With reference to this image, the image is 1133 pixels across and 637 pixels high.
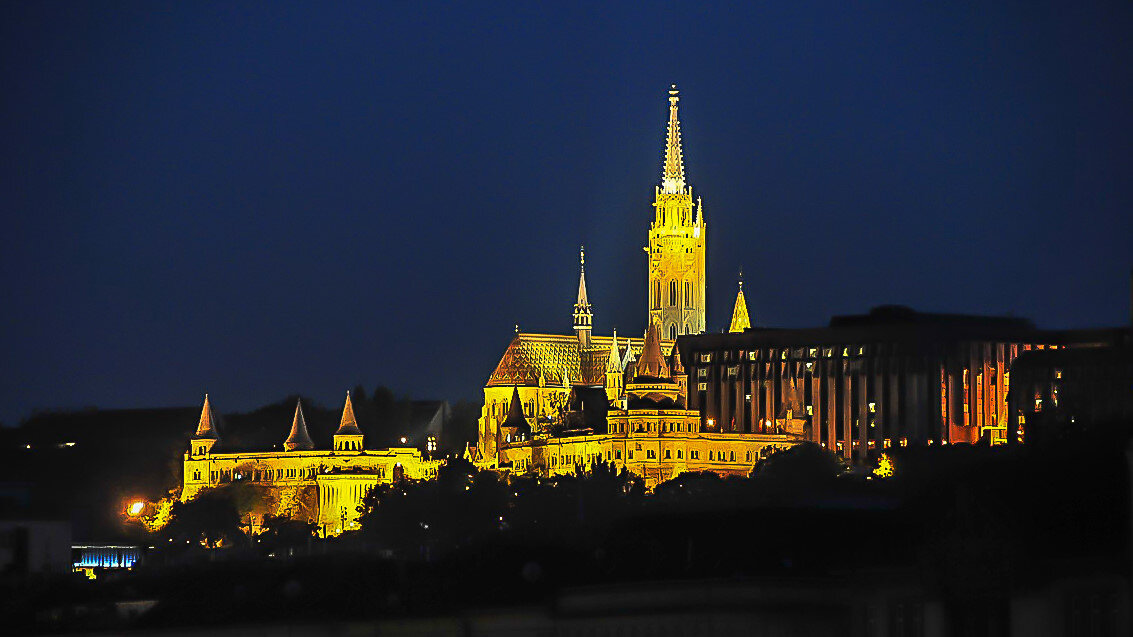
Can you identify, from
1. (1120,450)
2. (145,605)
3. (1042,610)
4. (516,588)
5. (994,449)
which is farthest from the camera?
(994,449)

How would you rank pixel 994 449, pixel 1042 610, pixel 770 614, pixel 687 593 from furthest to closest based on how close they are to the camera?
1. pixel 994 449
2. pixel 687 593
3. pixel 770 614
4. pixel 1042 610

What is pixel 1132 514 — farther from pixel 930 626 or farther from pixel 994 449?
pixel 994 449

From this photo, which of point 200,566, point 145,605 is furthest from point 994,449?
point 145,605

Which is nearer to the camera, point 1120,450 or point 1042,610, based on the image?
point 1042,610

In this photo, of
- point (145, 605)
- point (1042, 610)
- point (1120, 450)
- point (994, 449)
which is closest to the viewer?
point (1042, 610)

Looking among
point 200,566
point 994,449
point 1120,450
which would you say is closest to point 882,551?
A: point 1120,450

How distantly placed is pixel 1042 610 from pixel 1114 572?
7.49ft

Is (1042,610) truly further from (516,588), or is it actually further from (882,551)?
(516,588)

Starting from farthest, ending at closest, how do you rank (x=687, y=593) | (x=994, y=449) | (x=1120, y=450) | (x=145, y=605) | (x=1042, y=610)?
1. (x=994, y=449)
2. (x=1120, y=450)
3. (x=145, y=605)
4. (x=687, y=593)
5. (x=1042, y=610)

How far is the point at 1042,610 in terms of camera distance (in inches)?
3132

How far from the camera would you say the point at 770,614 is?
283 feet

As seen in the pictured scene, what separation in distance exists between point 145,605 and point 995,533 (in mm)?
36178

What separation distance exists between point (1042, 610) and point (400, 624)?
2362 centimetres

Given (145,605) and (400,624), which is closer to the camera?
(400,624)
